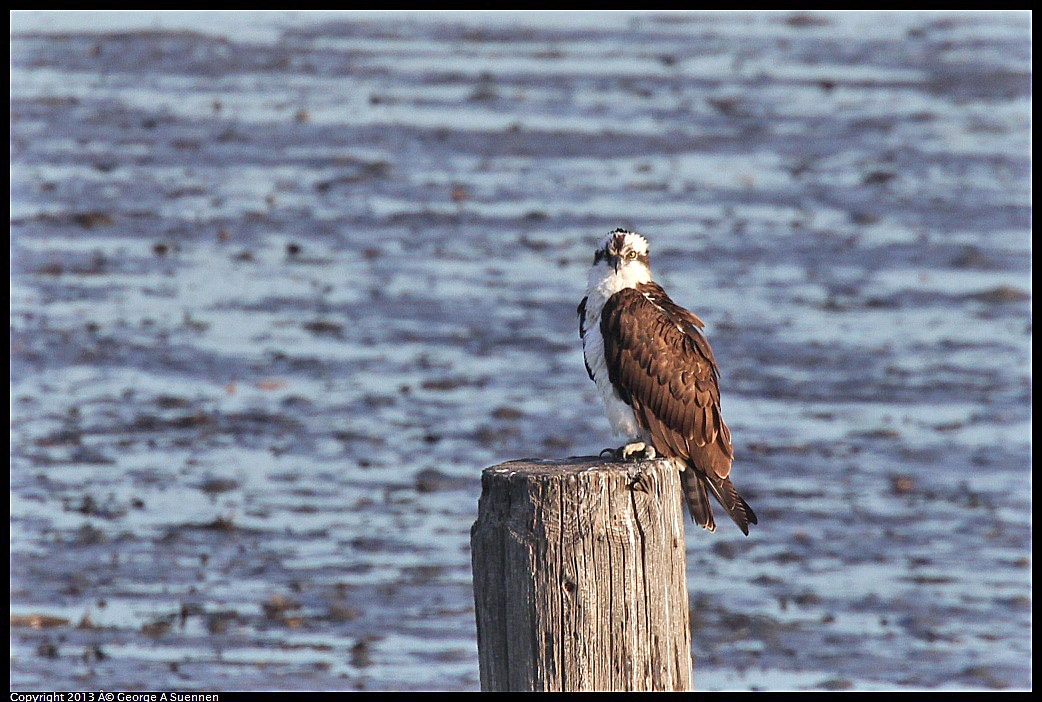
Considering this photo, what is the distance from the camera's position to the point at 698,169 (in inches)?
684

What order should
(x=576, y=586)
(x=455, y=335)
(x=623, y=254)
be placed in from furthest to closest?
(x=455, y=335), (x=623, y=254), (x=576, y=586)

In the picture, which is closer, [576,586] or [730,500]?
[576,586]

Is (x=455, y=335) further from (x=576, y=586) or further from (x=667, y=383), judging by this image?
(x=576, y=586)

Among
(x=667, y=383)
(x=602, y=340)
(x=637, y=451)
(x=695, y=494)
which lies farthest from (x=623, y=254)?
(x=695, y=494)

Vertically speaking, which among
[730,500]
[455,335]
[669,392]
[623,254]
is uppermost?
[455,335]

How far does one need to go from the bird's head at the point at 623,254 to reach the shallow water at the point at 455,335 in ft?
7.90

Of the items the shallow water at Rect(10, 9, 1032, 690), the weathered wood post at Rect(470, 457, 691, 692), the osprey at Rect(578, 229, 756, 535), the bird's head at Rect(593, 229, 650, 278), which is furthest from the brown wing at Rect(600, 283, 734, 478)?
the shallow water at Rect(10, 9, 1032, 690)

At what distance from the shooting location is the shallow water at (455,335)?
8438mm

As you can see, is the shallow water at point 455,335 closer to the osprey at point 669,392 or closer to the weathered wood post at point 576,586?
the osprey at point 669,392

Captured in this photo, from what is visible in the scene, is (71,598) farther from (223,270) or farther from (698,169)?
(698,169)

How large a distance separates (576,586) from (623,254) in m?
2.27

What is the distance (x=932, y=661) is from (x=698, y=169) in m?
9.93

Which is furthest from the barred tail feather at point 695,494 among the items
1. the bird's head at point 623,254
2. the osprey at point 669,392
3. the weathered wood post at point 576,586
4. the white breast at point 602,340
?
the weathered wood post at point 576,586

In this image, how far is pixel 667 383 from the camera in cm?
610
